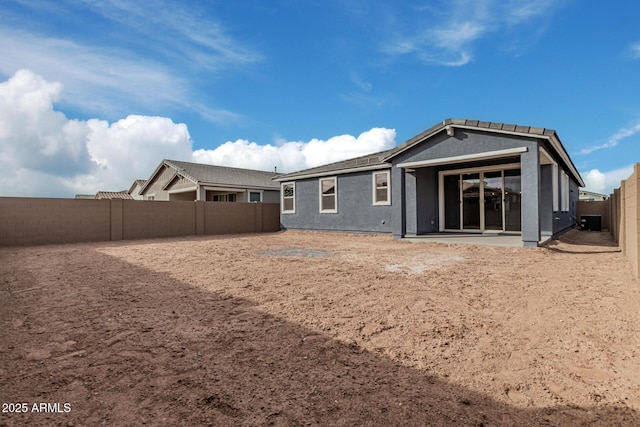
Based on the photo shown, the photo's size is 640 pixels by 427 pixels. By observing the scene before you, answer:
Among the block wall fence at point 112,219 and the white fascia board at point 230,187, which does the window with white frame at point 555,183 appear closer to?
the block wall fence at point 112,219

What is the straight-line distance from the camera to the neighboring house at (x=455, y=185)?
8.66 m

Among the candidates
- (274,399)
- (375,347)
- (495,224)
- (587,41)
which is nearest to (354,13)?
(587,41)

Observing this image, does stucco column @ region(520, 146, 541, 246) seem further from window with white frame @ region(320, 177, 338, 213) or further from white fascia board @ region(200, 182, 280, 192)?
white fascia board @ region(200, 182, 280, 192)

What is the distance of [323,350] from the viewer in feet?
8.99

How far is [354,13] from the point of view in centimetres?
933

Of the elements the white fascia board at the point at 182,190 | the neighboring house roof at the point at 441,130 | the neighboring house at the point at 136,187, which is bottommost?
the white fascia board at the point at 182,190

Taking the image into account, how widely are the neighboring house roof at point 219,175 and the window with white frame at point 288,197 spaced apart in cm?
238

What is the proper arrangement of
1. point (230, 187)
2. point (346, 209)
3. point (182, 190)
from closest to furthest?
point (346, 209) < point (230, 187) < point (182, 190)

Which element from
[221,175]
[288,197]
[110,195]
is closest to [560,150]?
[288,197]

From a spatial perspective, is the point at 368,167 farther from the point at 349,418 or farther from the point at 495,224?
the point at 349,418

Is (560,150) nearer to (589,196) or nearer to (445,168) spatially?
(445,168)

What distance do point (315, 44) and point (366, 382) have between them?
11.2 meters

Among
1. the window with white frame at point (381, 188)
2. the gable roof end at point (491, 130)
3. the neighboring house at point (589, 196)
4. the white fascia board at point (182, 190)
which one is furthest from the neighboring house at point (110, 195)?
the neighboring house at point (589, 196)

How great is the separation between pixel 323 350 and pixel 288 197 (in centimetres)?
1513
